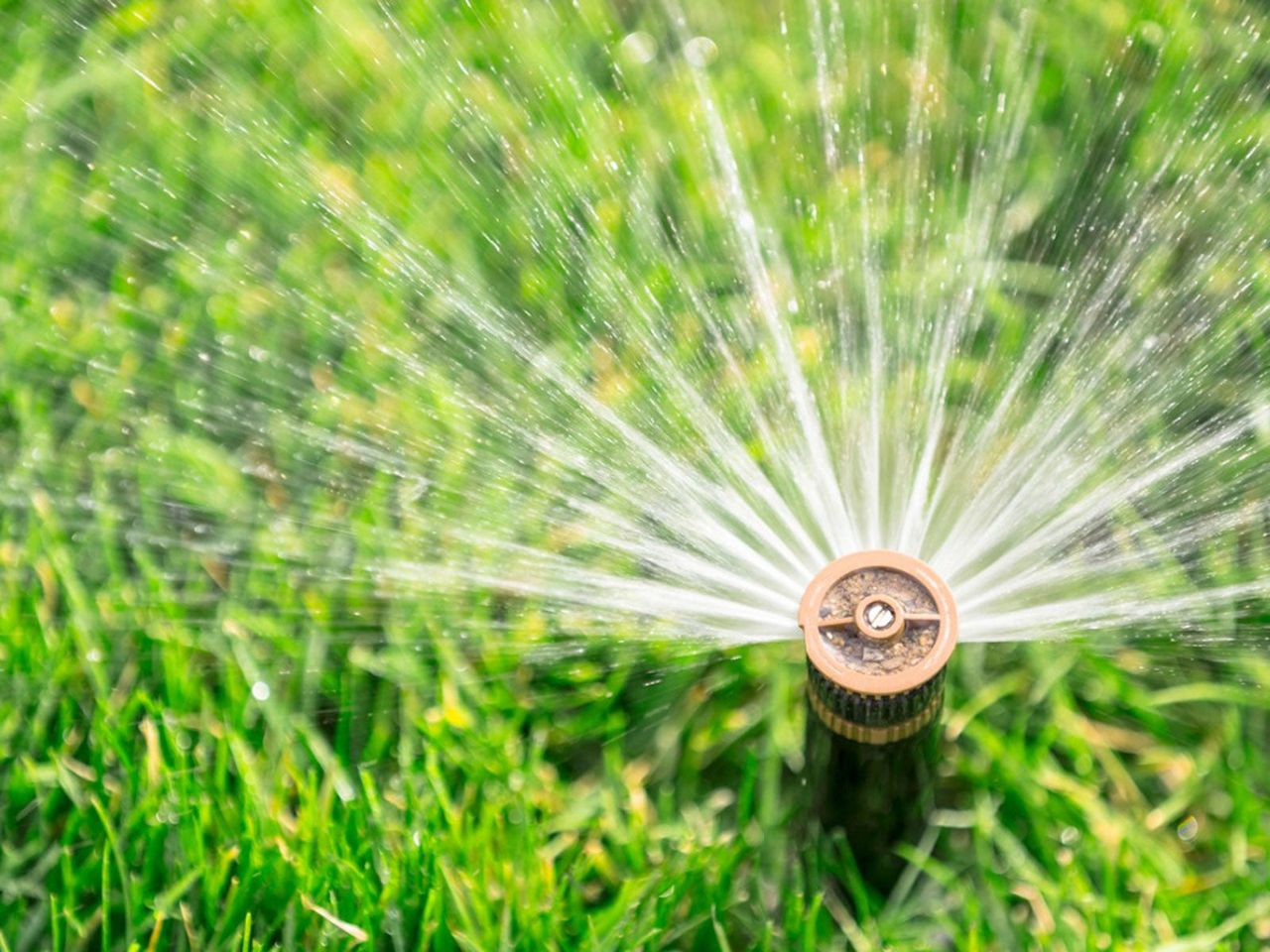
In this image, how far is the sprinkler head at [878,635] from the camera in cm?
167

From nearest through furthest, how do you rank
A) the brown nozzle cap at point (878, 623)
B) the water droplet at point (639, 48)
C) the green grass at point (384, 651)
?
the brown nozzle cap at point (878, 623) < the green grass at point (384, 651) < the water droplet at point (639, 48)

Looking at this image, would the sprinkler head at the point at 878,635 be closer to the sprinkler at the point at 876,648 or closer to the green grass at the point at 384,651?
the sprinkler at the point at 876,648

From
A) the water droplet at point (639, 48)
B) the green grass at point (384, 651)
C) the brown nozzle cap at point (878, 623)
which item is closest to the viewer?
the brown nozzle cap at point (878, 623)

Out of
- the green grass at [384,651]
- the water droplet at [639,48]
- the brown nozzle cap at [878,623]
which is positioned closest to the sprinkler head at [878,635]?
the brown nozzle cap at [878,623]

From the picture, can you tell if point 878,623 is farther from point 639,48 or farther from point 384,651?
point 639,48

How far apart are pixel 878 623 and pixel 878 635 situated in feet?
0.06

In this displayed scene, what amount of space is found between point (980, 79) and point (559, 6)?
2.59 feet

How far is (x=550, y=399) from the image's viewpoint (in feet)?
8.27

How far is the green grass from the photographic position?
208 centimetres

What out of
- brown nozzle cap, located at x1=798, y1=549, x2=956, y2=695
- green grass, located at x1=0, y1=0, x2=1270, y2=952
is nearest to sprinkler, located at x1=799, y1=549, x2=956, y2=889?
brown nozzle cap, located at x1=798, y1=549, x2=956, y2=695

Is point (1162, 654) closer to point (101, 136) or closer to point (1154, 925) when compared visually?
point (1154, 925)

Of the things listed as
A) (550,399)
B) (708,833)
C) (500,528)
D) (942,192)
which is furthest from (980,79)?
(708,833)

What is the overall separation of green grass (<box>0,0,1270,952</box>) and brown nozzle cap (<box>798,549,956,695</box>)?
50 centimetres

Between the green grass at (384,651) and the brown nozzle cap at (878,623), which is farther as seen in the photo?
the green grass at (384,651)
